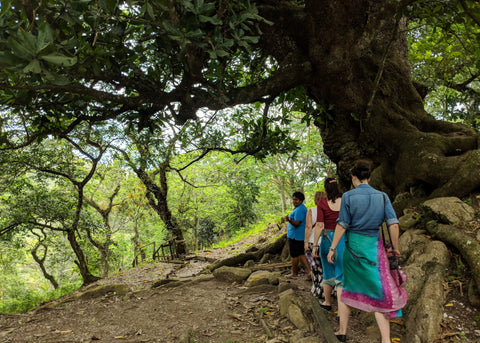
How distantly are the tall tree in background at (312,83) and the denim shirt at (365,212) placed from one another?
2272 millimetres

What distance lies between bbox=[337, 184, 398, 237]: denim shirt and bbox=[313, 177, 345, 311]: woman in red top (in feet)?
2.75

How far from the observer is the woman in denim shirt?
301 centimetres

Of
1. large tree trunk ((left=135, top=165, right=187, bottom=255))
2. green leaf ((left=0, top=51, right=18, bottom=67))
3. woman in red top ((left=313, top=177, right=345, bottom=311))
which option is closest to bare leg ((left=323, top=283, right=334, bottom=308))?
woman in red top ((left=313, top=177, right=345, bottom=311))

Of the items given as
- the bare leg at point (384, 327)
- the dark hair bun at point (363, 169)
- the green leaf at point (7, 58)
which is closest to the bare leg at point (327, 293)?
the bare leg at point (384, 327)

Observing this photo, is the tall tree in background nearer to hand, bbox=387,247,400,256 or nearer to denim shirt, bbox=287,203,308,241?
denim shirt, bbox=287,203,308,241

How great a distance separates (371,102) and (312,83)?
1.26 m

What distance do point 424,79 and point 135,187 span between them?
45.6ft

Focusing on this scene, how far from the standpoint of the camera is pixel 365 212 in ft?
10.2

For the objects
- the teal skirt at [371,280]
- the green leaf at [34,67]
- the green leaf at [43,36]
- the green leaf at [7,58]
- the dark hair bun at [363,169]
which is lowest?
the teal skirt at [371,280]

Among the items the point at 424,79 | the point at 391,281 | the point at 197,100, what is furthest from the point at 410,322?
the point at 424,79

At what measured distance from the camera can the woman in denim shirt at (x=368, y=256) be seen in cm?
301

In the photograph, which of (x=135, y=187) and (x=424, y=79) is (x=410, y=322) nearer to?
(x=424, y=79)

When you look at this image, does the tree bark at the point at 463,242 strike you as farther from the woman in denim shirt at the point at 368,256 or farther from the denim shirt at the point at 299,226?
the denim shirt at the point at 299,226

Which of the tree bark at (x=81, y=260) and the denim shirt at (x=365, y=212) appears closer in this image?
the denim shirt at (x=365, y=212)
